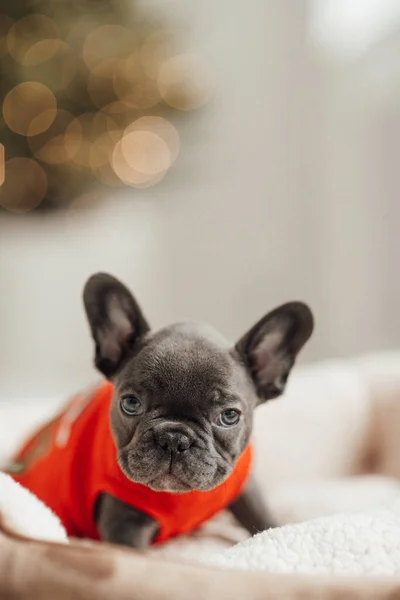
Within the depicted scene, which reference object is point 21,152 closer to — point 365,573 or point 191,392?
point 191,392

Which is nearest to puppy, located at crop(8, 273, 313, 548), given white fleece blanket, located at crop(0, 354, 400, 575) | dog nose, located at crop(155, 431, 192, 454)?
dog nose, located at crop(155, 431, 192, 454)

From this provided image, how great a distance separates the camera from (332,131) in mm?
3023

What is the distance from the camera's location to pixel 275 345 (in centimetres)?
104

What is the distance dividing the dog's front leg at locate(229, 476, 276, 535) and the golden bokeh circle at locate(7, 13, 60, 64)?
6.09 ft

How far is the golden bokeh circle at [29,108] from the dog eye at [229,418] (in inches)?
74.0

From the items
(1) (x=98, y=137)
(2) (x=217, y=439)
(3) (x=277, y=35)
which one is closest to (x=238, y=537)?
(2) (x=217, y=439)

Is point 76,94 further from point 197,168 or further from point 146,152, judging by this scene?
point 197,168

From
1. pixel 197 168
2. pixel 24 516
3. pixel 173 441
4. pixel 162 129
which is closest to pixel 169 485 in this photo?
pixel 173 441

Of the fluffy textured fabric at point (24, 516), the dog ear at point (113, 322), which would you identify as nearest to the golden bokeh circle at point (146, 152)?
the dog ear at point (113, 322)

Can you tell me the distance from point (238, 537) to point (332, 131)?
223cm

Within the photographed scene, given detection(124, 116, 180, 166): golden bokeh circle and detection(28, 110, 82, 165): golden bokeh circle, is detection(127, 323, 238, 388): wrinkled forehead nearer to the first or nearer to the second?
detection(28, 110, 82, 165): golden bokeh circle

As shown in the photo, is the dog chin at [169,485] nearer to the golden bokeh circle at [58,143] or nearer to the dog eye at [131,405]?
the dog eye at [131,405]

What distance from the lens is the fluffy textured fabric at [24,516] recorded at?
72 cm

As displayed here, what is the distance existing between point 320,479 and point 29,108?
5.63ft
